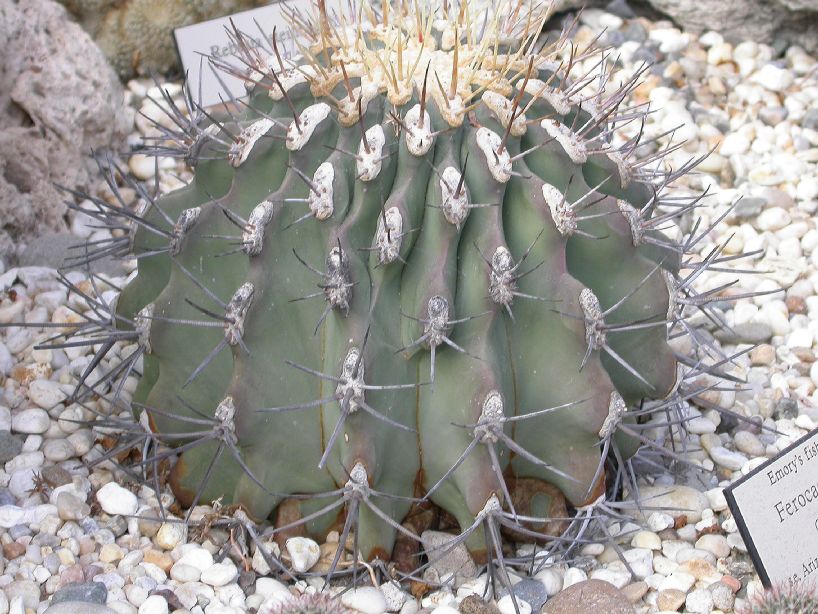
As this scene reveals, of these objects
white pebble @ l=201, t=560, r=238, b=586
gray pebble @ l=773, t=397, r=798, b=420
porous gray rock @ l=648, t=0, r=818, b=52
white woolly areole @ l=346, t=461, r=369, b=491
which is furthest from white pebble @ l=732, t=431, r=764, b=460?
porous gray rock @ l=648, t=0, r=818, b=52

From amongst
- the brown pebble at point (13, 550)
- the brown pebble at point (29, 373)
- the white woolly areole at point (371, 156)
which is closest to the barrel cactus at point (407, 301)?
the white woolly areole at point (371, 156)

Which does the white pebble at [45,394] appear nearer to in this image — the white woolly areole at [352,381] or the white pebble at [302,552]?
the white pebble at [302,552]

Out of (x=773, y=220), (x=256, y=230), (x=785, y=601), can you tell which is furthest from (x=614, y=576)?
(x=773, y=220)

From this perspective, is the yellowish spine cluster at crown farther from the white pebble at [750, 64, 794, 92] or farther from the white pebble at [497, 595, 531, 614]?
the white pebble at [750, 64, 794, 92]

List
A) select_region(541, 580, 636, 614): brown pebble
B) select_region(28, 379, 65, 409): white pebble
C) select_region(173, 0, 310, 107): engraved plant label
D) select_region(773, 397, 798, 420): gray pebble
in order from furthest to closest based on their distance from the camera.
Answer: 1. select_region(173, 0, 310, 107): engraved plant label
2. select_region(773, 397, 798, 420): gray pebble
3. select_region(28, 379, 65, 409): white pebble
4. select_region(541, 580, 636, 614): brown pebble

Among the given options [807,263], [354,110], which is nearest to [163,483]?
[354,110]

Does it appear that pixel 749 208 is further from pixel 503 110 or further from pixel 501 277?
pixel 501 277

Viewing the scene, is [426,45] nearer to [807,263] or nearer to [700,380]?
[700,380]
